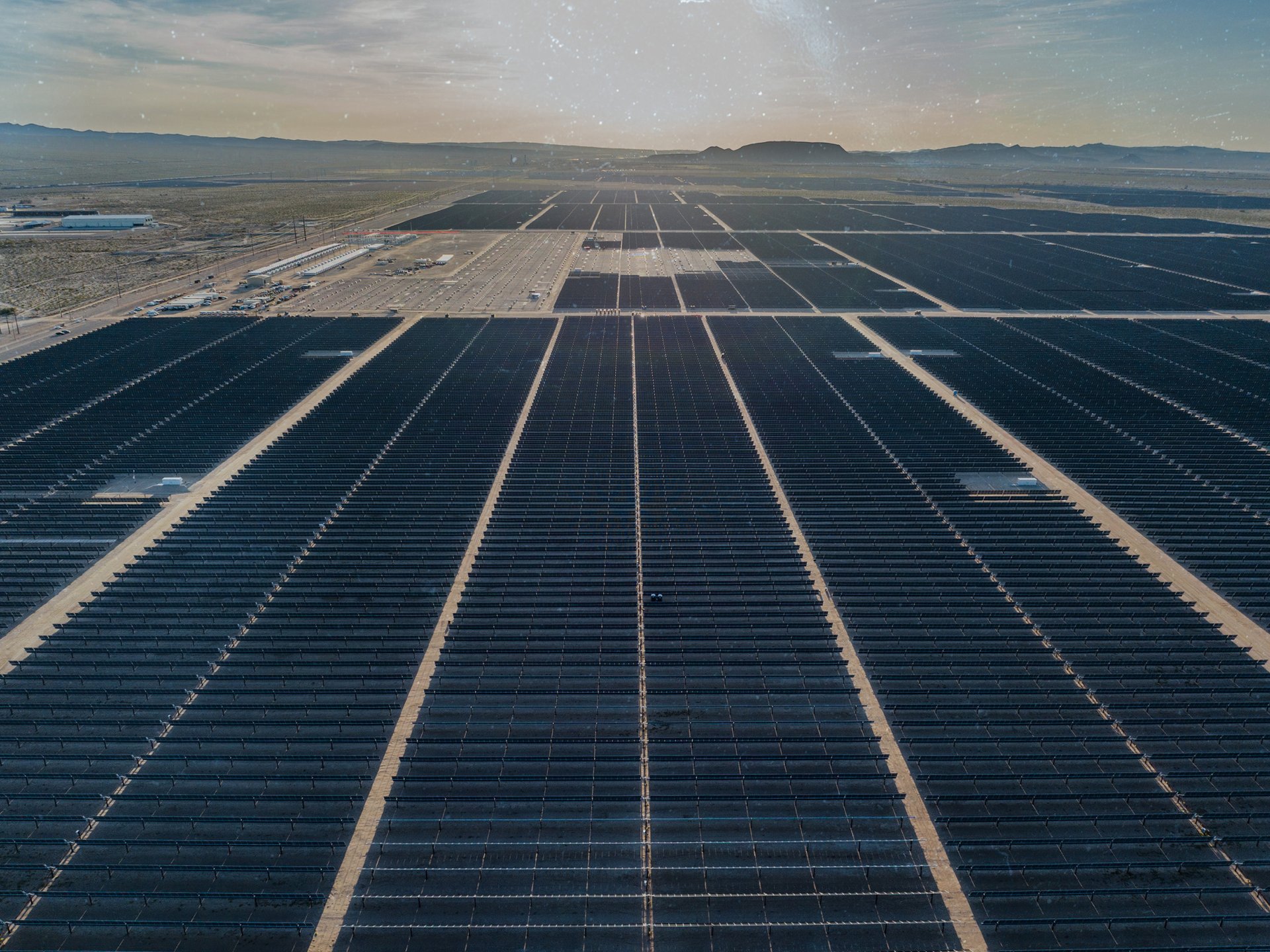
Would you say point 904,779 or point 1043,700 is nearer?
point 904,779

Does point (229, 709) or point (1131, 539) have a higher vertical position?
point (1131, 539)

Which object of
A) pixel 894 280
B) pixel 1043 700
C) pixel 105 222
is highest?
pixel 105 222

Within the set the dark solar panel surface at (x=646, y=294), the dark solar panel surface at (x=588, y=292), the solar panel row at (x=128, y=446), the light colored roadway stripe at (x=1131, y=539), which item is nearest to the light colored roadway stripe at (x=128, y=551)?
the solar panel row at (x=128, y=446)

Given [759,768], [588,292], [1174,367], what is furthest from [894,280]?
[759,768]

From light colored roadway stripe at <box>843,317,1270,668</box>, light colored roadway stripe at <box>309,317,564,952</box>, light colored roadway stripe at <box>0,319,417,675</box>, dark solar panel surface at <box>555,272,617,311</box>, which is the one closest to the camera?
light colored roadway stripe at <box>309,317,564,952</box>

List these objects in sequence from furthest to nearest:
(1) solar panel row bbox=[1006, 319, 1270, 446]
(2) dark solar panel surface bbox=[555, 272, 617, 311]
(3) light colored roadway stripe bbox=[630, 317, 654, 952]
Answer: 1. (2) dark solar panel surface bbox=[555, 272, 617, 311]
2. (1) solar panel row bbox=[1006, 319, 1270, 446]
3. (3) light colored roadway stripe bbox=[630, 317, 654, 952]

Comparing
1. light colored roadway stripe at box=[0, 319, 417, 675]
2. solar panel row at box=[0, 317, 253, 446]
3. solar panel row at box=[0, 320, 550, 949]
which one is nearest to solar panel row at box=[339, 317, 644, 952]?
solar panel row at box=[0, 320, 550, 949]

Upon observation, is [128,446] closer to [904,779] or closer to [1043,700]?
[904,779]

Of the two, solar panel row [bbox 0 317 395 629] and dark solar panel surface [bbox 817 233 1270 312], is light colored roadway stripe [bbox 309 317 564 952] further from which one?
dark solar panel surface [bbox 817 233 1270 312]
